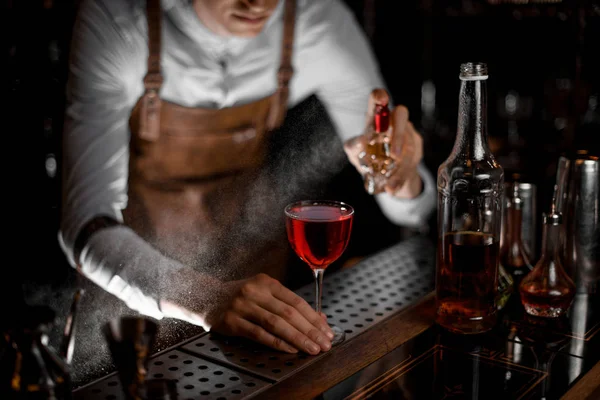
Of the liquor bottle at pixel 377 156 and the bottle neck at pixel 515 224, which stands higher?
the liquor bottle at pixel 377 156

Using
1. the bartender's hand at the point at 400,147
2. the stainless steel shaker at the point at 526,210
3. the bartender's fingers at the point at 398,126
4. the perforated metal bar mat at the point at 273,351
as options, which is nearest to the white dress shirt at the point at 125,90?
the bartender's hand at the point at 400,147

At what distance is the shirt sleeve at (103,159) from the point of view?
183 centimetres

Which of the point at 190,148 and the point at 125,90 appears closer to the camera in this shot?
the point at 125,90

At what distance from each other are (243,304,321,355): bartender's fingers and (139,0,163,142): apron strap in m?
0.81

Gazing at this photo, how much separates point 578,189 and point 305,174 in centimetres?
100

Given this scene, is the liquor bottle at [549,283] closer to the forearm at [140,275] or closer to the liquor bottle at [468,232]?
the liquor bottle at [468,232]

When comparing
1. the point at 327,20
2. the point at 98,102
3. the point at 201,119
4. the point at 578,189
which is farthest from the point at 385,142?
the point at 327,20

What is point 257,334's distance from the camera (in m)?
1.47

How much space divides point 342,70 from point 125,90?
994 mm

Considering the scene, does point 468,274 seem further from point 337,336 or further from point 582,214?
point 582,214

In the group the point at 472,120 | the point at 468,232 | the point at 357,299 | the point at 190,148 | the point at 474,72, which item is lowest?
the point at 357,299

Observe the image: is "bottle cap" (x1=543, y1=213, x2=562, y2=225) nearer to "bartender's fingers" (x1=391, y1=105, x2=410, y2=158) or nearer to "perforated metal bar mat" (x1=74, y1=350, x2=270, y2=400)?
"bartender's fingers" (x1=391, y1=105, x2=410, y2=158)

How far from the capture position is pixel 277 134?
7.78 feet

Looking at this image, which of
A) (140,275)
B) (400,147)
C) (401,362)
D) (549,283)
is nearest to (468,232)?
(549,283)
